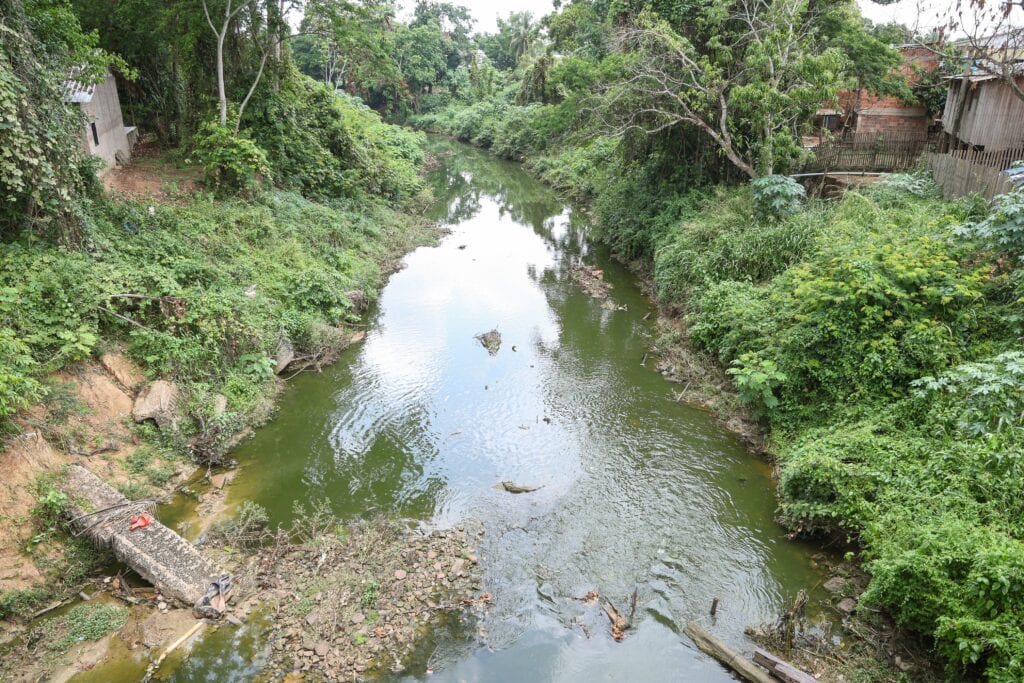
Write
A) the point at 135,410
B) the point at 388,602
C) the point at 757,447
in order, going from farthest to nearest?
the point at 757,447 → the point at 135,410 → the point at 388,602

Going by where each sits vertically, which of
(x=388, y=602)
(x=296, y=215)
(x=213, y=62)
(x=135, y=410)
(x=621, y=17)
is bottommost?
(x=388, y=602)

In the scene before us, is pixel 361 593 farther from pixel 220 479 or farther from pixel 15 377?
pixel 15 377

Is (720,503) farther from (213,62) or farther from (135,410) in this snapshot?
(213,62)

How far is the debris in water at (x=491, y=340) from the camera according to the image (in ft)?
44.7

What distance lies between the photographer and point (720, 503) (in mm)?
8609

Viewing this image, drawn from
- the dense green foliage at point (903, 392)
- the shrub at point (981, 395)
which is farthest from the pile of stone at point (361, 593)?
the shrub at point (981, 395)

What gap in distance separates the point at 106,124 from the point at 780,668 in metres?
20.6

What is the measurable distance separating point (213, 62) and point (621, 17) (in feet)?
43.1

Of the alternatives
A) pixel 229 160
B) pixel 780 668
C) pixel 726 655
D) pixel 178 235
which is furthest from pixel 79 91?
pixel 780 668

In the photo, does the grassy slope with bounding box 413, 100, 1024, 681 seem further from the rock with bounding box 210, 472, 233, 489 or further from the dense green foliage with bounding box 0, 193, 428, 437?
the dense green foliage with bounding box 0, 193, 428, 437

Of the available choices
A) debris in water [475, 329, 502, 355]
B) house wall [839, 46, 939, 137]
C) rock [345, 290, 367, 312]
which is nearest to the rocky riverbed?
debris in water [475, 329, 502, 355]

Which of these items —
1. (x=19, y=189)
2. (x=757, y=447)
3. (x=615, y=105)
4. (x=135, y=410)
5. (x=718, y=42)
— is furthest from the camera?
(x=615, y=105)

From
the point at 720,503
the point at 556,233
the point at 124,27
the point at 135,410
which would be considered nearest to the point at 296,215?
the point at 124,27

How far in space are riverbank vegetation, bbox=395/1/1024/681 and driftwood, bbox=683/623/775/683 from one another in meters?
1.48
